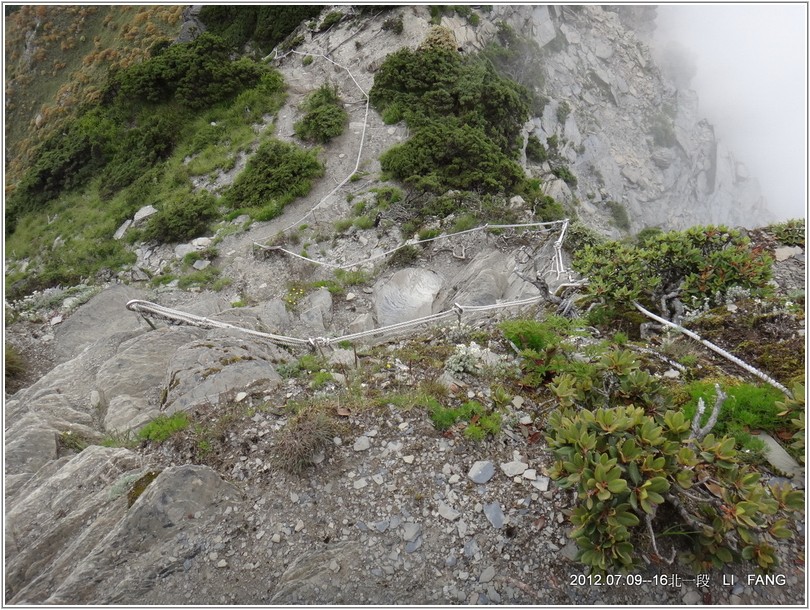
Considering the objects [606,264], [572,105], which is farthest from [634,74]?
[606,264]

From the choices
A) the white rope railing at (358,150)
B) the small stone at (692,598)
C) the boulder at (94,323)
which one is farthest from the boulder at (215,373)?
the white rope railing at (358,150)

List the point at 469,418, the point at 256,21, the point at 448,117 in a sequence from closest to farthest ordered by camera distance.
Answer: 1. the point at 469,418
2. the point at 448,117
3. the point at 256,21

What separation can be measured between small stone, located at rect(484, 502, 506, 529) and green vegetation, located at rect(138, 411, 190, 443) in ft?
12.1

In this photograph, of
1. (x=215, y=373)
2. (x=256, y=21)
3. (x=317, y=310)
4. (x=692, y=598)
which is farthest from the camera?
(x=256, y=21)

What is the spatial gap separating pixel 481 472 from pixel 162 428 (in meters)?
3.81

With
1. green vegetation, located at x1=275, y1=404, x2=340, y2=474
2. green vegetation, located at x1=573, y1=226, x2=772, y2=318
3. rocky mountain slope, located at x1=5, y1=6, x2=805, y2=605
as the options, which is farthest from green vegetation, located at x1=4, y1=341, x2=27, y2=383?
green vegetation, located at x1=573, y1=226, x2=772, y2=318

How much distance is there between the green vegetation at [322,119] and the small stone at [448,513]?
16.6m

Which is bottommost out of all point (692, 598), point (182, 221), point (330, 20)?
point (692, 598)

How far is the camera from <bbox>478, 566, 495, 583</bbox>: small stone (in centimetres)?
384

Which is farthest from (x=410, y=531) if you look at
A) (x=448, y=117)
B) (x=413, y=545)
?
(x=448, y=117)

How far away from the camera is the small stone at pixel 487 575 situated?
12.6 feet

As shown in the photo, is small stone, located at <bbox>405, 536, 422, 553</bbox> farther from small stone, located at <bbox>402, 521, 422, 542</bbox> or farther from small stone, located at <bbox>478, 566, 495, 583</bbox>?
small stone, located at <bbox>478, 566, 495, 583</bbox>

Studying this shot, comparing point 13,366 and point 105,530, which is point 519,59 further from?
point 105,530

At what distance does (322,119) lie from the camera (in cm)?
1823
